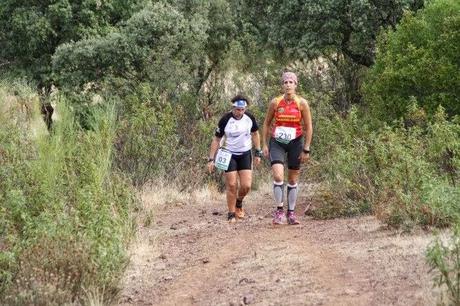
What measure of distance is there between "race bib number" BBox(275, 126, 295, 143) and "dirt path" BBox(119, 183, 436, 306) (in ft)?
3.56

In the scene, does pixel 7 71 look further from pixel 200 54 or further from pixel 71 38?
pixel 200 54

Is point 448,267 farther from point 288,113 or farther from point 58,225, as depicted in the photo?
point 288,113

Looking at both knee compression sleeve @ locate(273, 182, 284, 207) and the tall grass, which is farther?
knee compression sleeve @ locate(273, 182, 284, 207)

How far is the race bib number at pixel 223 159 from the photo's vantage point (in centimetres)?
1001

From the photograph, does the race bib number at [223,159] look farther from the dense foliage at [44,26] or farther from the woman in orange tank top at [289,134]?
the dense foliage at [44,26]

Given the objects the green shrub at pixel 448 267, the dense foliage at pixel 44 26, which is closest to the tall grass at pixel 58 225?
the green shrub at pixel 448 267

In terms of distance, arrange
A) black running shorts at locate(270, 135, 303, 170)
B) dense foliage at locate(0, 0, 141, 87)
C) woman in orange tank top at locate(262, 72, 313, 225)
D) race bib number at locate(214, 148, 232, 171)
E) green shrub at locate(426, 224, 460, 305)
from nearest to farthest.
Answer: green shrub at locate(426, 224, 460, 305)
woman in orange tank top at locate(262, 72, 313, 225)
black running shorts at locate(270, 135, 303, 170)
race bib number at locate(214, 148, 232, 171)
dense foliage at locate(0, 0, 141, 87)

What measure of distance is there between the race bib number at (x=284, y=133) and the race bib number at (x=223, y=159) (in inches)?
32.4

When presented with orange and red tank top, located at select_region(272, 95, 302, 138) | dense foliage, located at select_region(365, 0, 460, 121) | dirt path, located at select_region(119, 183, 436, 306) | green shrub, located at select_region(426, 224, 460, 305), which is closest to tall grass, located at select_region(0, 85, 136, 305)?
dirt path, located at select_region(119, 183, 436, 306)

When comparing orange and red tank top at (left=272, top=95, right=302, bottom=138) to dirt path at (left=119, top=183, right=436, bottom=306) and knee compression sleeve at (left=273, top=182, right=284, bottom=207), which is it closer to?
knee compression sleeve at (left=273, top=182, right=284, bottom=207)

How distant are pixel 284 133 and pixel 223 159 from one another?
3.24ft

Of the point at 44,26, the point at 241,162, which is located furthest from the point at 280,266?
the point at 44,26

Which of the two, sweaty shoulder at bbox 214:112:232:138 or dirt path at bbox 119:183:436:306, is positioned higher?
sweaty shoulder at bbox 214:112:232:138

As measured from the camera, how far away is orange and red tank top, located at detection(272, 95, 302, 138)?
9.41 meters
